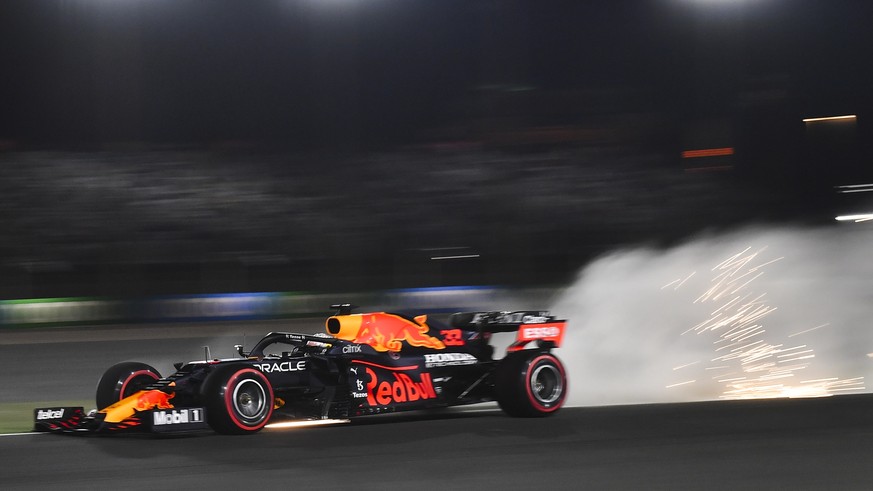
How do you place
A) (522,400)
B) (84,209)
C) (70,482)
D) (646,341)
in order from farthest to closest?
(84,209)
(646,341)
(522,400)
(70,482)

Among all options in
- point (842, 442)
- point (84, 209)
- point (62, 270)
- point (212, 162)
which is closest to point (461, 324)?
point (842, 442)

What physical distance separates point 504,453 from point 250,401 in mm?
1954

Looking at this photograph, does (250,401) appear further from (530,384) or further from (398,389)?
(530,384)

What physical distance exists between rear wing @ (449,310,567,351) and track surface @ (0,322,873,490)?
2.23 feet

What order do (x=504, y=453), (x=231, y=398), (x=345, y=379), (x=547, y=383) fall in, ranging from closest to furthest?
(x=504, y=453), (x=231, y=398), (x=345, y=379), (x=547, y=383)

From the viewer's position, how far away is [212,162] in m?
23.4

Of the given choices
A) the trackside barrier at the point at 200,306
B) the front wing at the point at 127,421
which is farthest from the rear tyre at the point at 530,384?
the trackside barrier at the point at 200,306

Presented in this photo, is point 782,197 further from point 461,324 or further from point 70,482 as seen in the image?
point 70,482

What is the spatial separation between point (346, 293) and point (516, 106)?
329 inches

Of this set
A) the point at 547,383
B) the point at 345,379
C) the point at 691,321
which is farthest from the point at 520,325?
the point at 691,321

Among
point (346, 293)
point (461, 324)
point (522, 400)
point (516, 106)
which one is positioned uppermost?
point (516, 106)

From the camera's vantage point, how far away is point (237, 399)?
7.29 m

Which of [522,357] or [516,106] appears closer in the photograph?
[522,357]

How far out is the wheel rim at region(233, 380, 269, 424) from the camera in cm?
731
